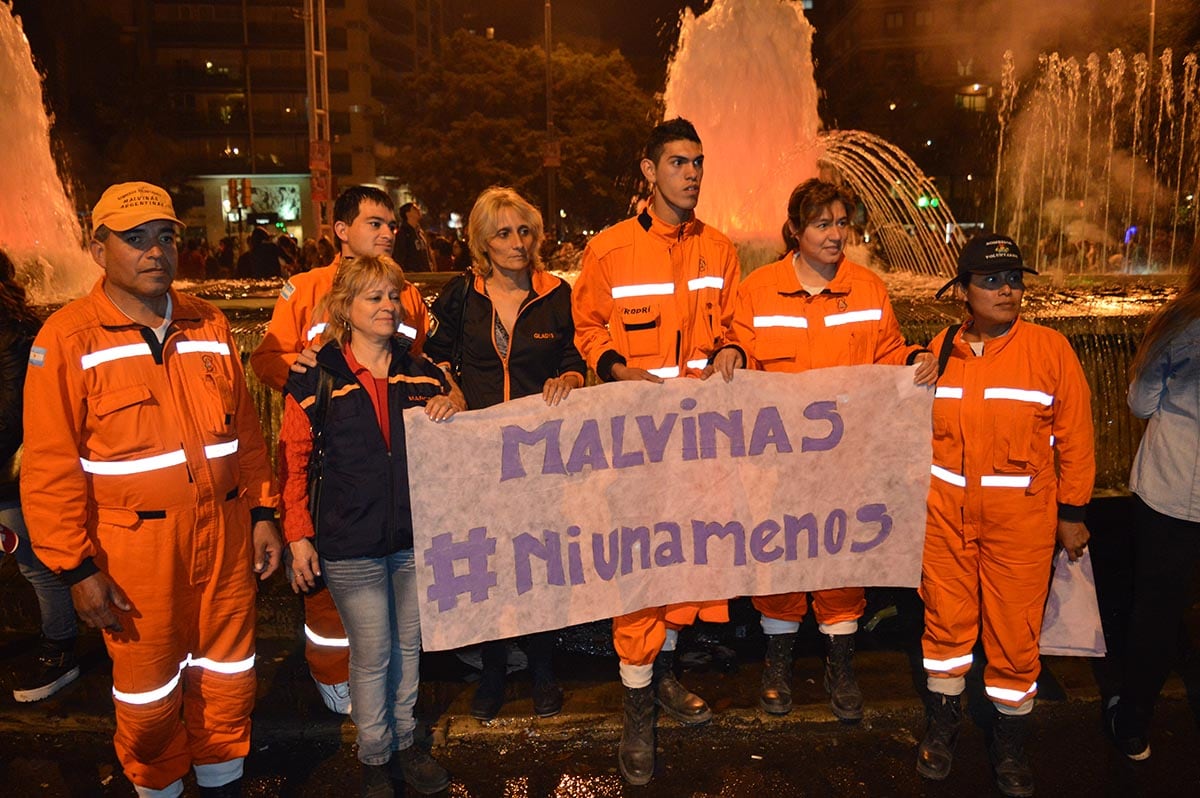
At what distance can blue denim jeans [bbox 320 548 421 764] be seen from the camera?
12.4ft

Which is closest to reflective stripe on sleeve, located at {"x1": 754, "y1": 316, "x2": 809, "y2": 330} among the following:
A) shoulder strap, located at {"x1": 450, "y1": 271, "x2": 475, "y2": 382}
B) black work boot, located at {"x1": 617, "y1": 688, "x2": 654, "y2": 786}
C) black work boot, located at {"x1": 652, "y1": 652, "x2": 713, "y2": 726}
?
shoulder strap, located at {"x1": 450, "y1": 271, "x2": 475, "y2": 382}

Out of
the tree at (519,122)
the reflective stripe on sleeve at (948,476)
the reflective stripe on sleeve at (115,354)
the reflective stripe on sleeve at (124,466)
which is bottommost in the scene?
the reflective stripe on sleeve at (948,476)

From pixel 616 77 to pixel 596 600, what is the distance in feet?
130

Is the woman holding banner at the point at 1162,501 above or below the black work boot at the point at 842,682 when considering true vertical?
above

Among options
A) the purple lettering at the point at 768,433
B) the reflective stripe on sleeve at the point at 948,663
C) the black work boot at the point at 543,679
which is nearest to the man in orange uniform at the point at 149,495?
the black work boot at the point at 543,679

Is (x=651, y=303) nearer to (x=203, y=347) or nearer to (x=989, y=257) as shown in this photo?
(x=989, y=257)

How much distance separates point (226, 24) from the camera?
2677 inches

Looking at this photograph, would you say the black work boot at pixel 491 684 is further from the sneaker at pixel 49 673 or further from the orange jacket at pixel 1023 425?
the orange jacket at pixel 1023 425

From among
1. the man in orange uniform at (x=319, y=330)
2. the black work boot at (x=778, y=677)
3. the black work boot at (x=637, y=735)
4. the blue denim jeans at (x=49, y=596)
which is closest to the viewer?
the black work boot at (x=637, y=735)

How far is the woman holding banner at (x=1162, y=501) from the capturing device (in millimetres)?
3861

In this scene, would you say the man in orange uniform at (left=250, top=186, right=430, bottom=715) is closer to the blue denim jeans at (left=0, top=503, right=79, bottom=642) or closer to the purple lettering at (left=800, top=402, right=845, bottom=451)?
the blue denim jeans at (left=0, top=503, right=79, bottom=642)

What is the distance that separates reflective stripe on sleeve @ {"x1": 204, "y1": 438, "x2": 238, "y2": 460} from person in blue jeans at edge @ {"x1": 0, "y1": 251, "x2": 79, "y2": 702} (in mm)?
1654

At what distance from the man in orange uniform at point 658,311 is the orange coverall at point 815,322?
0.78ft

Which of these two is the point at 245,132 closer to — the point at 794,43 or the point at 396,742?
the point at 794,43
